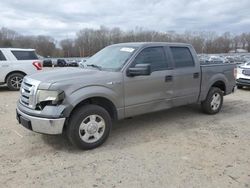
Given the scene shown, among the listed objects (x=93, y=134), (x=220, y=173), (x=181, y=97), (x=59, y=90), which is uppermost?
(x=59, y=90)

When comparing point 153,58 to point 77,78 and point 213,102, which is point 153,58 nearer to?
point 77,78

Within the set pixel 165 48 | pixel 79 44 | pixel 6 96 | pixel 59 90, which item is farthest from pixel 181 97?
pixel 79 44

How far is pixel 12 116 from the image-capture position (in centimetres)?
629

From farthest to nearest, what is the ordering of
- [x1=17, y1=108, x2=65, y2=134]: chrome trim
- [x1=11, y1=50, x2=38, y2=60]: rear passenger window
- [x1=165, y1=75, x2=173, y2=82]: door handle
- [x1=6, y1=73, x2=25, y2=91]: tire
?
[x1=11, y1=50, x2=38, y2=60]: rear passenger window < [x1=6, y1=73, x2=25, y2=91]: tire < [x1=165, y1=75, x2=173, y2=82]: door handle < [x1=17, y1=108, x2=65, y2=134]: chrome trim

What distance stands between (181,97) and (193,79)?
0.54 meters

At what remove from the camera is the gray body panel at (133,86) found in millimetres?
4008

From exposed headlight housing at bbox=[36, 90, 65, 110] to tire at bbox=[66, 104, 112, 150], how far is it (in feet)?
1.15

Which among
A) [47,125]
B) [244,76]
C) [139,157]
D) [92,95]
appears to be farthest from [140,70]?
[244,76]

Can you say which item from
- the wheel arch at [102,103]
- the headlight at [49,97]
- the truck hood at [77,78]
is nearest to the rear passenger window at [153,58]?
the truck hood at [77,78]

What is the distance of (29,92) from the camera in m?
4.17

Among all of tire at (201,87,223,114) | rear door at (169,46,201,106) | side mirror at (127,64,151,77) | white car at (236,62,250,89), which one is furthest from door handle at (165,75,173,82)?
white car at (236,62,250,89)

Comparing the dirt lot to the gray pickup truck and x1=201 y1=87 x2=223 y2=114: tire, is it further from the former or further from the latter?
x1=201 y1=87 x2=223 y2=114: tire

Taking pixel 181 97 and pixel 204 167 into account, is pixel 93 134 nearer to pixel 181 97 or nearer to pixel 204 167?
pixel 204 167

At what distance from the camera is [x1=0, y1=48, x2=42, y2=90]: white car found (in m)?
10.1
